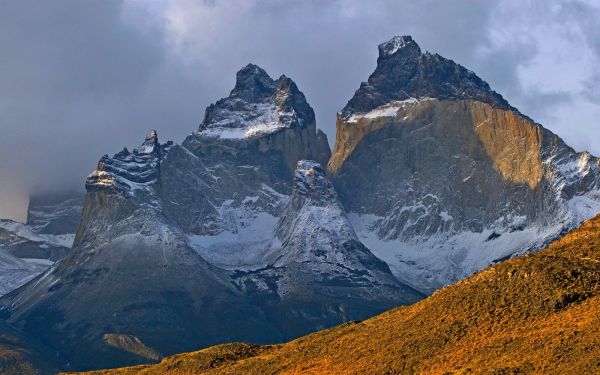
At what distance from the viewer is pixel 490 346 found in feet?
393

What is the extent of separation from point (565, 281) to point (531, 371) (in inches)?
743

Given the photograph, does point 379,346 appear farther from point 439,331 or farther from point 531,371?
point 531,371

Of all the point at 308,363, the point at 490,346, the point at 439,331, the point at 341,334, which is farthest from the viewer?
the point at 341,334

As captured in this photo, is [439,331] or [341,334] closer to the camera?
[439,331]

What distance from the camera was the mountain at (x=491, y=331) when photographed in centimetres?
11406

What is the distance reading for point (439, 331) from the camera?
128m

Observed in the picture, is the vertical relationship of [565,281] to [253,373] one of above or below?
above

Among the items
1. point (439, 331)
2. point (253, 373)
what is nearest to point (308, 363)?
point (253, 373)

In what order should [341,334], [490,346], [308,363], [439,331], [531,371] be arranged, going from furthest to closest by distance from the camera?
[341,334]
[308,363]
[439,331]
[490,346]
[531,371]

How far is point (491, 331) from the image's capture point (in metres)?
124

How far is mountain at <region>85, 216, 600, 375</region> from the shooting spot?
11406 cm

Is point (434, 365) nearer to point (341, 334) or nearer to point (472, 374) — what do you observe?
point (472, 374)

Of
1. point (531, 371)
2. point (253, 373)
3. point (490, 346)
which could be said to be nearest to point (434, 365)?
point (490, 346)

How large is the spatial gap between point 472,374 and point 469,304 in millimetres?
18726
